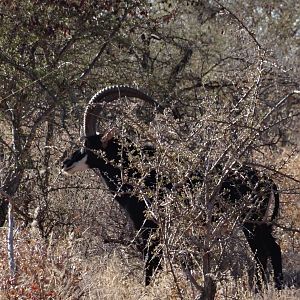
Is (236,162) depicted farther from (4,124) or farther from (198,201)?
(4,124)

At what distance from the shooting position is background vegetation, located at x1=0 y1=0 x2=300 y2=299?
568cm

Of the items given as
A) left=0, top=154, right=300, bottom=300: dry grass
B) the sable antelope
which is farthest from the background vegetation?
the sable antelope

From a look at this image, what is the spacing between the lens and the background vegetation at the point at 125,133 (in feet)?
18.6

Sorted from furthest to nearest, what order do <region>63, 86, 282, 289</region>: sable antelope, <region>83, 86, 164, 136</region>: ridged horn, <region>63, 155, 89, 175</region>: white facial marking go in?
<region>63, 155, 89, 175</region>: white facial marking
<region>83, 86, 164, 136</region>: ridged horn
<region>63, 86, 282, 289</region>: sable antelope

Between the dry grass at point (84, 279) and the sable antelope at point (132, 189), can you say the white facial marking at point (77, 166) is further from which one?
the dry grass at point (84, 279)

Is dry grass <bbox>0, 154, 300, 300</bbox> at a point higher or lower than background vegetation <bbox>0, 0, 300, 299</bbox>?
lower

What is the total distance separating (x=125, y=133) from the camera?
20.4 ft

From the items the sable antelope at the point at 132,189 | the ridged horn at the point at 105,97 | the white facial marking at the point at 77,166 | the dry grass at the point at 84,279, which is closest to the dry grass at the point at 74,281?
the dry grass at the point at 84,279

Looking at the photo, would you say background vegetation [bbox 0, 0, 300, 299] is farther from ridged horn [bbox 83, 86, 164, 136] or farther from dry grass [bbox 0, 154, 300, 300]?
ridged horn [bbox 83, 86, 164, 136]

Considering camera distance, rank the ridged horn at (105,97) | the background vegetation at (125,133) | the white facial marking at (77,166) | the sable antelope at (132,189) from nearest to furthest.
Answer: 1. the background vegetation at (125,133)
2. the sable antelope at (132,189)
3. the ridged horn at (105,97)
4. the white facial marking at (77,166)

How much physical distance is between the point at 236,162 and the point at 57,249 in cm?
162

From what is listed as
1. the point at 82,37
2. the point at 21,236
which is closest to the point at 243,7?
the point at 82,37

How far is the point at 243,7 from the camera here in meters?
16.7

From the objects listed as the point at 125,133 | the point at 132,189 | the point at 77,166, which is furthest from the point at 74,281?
the point at 77,166
